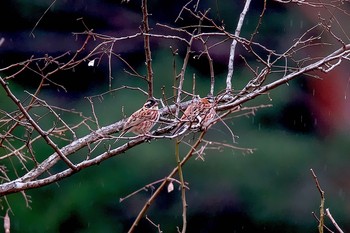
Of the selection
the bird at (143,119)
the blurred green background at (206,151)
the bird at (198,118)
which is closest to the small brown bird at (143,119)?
the bird at (143,119)

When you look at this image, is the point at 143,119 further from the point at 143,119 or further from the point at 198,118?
the point at 198,118

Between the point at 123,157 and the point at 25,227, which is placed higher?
the point at 123,157

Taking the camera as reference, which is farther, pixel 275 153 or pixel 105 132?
pixel 275 153

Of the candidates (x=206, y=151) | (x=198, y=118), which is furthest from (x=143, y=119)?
(x=206, y=151)

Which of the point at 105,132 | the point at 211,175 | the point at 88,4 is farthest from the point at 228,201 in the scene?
the point at 105,132

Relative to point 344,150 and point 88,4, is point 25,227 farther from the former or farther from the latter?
point 344,150

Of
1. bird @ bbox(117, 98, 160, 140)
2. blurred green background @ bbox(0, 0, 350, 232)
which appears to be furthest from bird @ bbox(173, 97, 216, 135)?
blurred green background @ bbox(0, 0, 350, 232)
